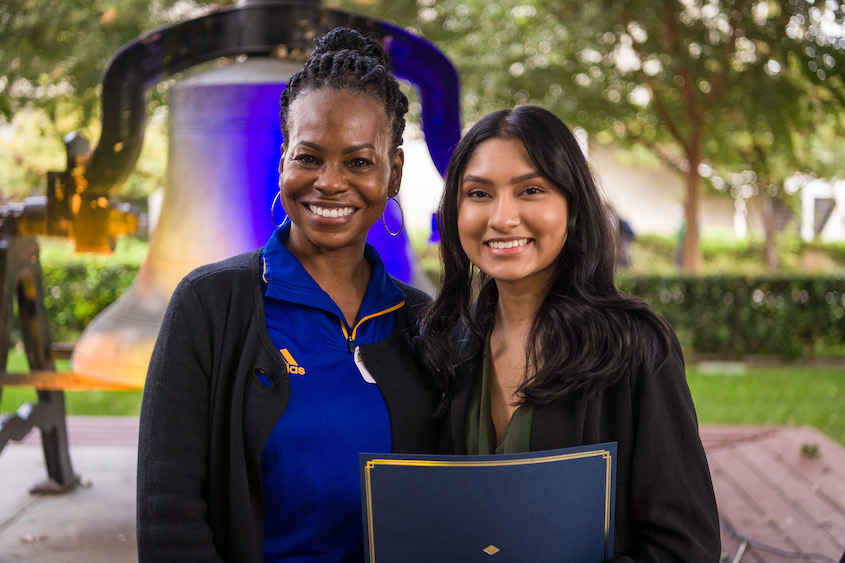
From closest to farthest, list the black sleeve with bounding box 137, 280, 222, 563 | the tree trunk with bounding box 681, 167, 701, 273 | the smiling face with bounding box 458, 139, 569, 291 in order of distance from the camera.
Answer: the black sleeve with bounding box 137, 280, 222, 563 → the smiling face with bounding box 458, 139, 569, 291 → the tree trunk with bounding box 681, 167, 701, 273

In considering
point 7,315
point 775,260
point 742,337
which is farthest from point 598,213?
point 775,260

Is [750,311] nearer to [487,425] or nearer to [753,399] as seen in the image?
[753,399]

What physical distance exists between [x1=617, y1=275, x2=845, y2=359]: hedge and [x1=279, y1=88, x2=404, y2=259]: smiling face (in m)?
7.27

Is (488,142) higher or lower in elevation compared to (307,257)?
higher

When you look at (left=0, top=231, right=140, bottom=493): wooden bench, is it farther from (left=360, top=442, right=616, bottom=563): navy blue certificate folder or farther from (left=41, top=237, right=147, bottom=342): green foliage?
(left=41, top=237, right=147, bottom=342): green foliage

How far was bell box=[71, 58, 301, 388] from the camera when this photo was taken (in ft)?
9.00

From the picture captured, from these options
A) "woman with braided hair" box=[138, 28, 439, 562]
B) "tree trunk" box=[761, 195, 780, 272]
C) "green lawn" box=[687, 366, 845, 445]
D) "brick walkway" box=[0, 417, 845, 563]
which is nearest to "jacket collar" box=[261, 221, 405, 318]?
"woman with braided hair" box=[138, 28, 439, 562]

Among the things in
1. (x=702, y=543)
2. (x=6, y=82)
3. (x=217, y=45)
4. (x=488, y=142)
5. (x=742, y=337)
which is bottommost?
(x=742, y=337)

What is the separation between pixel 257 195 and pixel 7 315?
1483 mm

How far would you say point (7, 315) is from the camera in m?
3.48

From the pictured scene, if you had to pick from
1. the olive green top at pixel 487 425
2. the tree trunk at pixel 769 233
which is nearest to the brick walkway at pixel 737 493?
the olive green top at pixel 487 425

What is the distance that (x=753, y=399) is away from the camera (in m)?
6.82

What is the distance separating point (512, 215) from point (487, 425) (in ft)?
1.43

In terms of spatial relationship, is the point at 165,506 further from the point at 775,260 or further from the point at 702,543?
the point at 775,260
